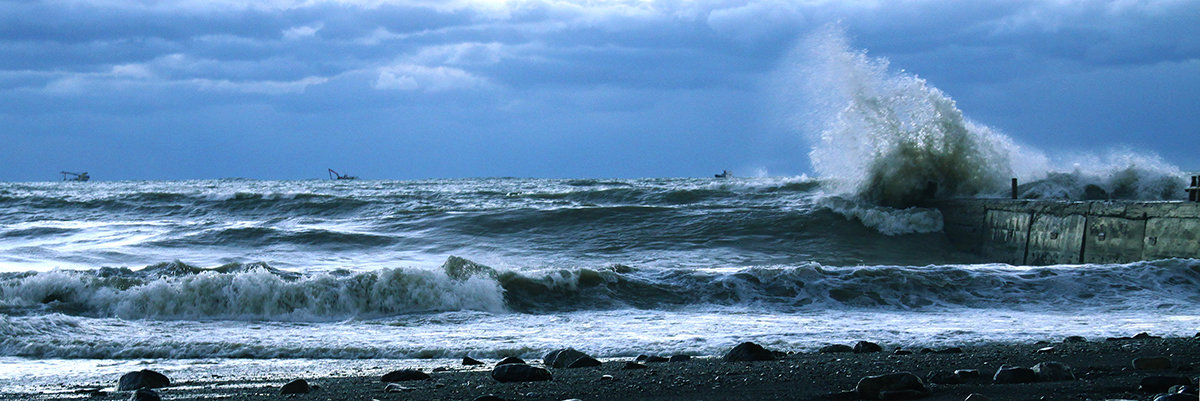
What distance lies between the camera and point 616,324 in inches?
300

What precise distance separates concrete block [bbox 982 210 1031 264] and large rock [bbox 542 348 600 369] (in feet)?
31.3

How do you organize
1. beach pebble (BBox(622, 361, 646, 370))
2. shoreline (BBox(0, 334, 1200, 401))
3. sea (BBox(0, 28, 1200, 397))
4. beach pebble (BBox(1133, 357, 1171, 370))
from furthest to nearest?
sea (BBox(0, 28, 1200, 397)) → beach pebble (BBox(622, 361, 646, 370)) → beach pebble (BBox(1133, 357, 1171, 370)) → shoreline (BBox(0, 334, 1200, 401))

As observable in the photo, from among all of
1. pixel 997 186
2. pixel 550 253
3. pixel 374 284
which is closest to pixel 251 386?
pixel 374 284

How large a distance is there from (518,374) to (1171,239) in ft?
29.3

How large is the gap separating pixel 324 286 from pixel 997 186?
12.9 metres

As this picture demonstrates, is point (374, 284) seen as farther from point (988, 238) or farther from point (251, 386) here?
point (988, 238)

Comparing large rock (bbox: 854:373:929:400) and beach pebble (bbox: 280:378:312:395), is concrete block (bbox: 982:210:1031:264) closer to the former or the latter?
large rock (bbox: 854:373:929:400)

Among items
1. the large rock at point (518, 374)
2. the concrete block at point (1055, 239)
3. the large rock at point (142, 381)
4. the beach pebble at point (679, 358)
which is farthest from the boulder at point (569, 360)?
the concrete block at point (1055, 239)

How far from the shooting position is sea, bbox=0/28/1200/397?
6477mm

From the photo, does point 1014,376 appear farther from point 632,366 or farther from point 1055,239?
point 1055,239

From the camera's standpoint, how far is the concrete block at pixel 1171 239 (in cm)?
1025

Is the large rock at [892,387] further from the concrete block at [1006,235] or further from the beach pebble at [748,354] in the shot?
the concrete block at [1006,235]

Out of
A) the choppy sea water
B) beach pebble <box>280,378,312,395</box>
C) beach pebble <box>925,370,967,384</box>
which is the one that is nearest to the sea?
the choppy sea water

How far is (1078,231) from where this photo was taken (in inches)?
461
